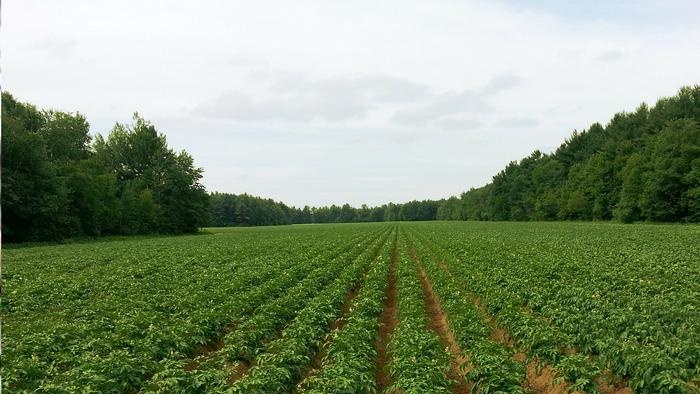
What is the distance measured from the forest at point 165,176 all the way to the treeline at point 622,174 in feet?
0.57

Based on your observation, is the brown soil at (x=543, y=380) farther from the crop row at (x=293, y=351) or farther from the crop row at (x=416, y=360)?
the crop row at (x=293, y=351)

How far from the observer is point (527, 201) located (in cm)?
11238

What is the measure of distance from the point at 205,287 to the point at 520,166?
12236cm

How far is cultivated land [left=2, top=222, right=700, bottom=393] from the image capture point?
7488 mm

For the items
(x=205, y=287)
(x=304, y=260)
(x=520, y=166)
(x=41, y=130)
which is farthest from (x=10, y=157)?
(x=520, y=166)

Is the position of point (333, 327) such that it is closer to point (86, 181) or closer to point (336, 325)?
point (336, 325)

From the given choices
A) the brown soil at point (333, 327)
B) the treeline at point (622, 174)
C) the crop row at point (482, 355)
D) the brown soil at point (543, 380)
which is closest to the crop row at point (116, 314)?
the brown soil at point (333, 327)

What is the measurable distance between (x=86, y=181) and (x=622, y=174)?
2952 inches

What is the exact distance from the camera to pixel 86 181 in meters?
52.9

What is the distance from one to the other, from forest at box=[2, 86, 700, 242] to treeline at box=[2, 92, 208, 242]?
124mm

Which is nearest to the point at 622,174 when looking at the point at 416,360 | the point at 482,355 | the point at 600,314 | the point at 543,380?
the point at 600,314

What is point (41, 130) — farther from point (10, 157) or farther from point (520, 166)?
point (520, 166)

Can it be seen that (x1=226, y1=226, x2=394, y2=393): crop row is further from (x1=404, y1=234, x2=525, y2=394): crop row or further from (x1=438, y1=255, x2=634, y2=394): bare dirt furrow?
(x1=438, y1=255, x2=634, y2=394): bare dirt furrow

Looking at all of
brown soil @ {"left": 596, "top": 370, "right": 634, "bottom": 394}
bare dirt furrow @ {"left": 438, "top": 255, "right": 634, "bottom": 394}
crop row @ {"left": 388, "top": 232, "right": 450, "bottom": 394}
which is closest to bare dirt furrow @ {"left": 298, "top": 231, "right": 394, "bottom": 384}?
crop row @ {"left": 388, "top": 232, "right": 450, "bottom": 394}
